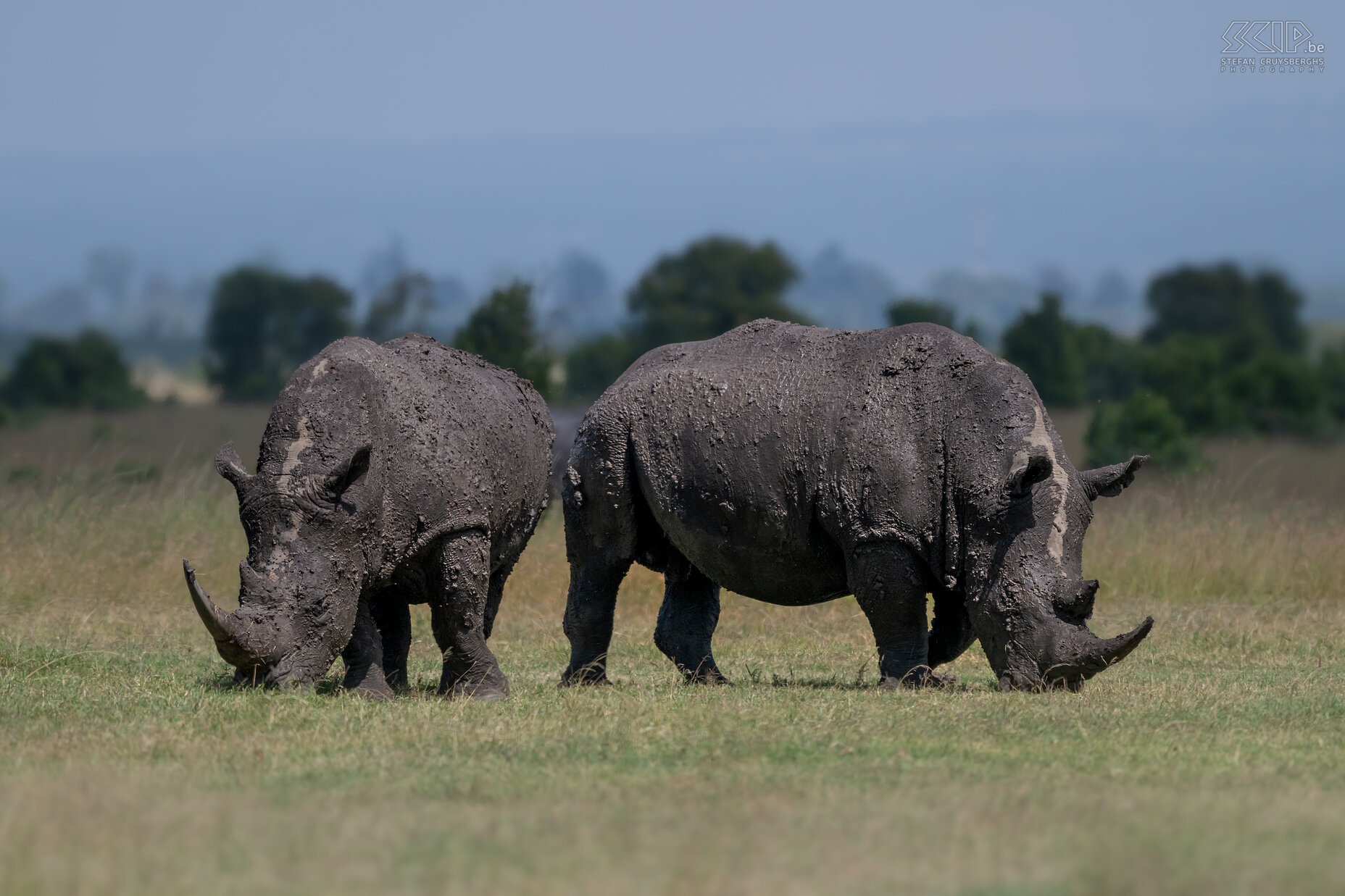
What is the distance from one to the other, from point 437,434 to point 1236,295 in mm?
57196

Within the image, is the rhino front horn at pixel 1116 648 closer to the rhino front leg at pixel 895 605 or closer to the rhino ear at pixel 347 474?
the rhino front leg at pixel 895 605

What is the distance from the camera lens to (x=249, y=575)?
8.15 metres

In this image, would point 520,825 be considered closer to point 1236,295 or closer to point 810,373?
point 810,373

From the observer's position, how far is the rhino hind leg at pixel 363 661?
8.81m

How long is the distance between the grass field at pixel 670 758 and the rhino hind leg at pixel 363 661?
26cm

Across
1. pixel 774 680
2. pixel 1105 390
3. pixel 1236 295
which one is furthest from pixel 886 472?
pixel 1236 295

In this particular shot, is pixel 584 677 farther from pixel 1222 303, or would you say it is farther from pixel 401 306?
pixel 1222 303

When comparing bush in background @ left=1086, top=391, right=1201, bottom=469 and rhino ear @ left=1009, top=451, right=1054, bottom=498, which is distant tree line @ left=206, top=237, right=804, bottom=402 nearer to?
bush in background @ left=1086, top=391, right=1201, bottom=469

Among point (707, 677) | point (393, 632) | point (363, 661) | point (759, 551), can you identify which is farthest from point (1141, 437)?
point (363, 661)

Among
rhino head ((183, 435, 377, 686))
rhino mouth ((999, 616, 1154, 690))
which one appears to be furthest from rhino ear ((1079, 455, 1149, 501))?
rhino head ((183, 435, 377, 686))

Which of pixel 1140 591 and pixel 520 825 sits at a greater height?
pixel 520 825

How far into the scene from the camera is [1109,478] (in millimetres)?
9117

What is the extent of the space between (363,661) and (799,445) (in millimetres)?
2699

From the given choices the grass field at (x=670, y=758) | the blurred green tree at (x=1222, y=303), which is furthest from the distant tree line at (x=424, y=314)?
the grass field at (x=670, y=758)
